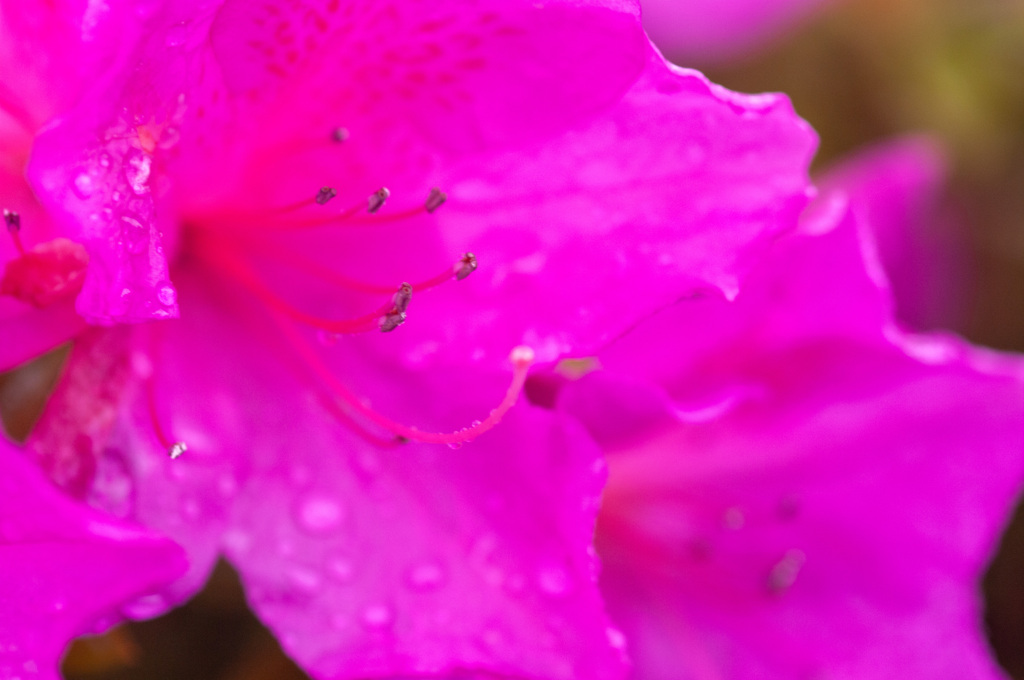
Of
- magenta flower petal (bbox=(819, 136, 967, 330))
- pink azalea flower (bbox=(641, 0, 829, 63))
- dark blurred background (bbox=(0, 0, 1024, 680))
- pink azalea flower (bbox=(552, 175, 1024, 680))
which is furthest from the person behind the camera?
pink azalea flower (bbox=(641, 0, 829, 63))

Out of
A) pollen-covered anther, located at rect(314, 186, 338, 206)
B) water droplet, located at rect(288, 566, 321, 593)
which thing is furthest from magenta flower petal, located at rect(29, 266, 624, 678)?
pollen-covered anther, located at rect(314, 186, 338, 206)

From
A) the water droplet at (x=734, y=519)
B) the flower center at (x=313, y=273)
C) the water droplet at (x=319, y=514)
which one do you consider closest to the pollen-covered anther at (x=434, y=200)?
the flower center at (x=313, y=273)

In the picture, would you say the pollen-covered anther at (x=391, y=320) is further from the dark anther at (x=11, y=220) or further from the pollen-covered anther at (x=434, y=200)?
the dark anther at (x=11, y=220)

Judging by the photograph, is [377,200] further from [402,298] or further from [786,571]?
[786,571]

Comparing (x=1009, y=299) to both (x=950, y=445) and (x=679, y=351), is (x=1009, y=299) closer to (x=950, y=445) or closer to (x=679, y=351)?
(x=950, y=445)

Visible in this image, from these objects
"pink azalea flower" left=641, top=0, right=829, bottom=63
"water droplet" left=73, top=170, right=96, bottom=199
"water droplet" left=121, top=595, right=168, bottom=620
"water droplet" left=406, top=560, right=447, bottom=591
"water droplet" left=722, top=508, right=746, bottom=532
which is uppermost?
"water droplet" left=73, top=170, right=96, bottom=199

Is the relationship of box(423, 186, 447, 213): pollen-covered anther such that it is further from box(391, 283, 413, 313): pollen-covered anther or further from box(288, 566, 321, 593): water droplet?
box(288, 566, 321, 593): water droplet

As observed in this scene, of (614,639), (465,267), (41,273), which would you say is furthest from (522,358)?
(41,273)

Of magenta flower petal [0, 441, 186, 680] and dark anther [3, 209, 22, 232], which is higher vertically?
dark anther [3, 209, 22, 232]
